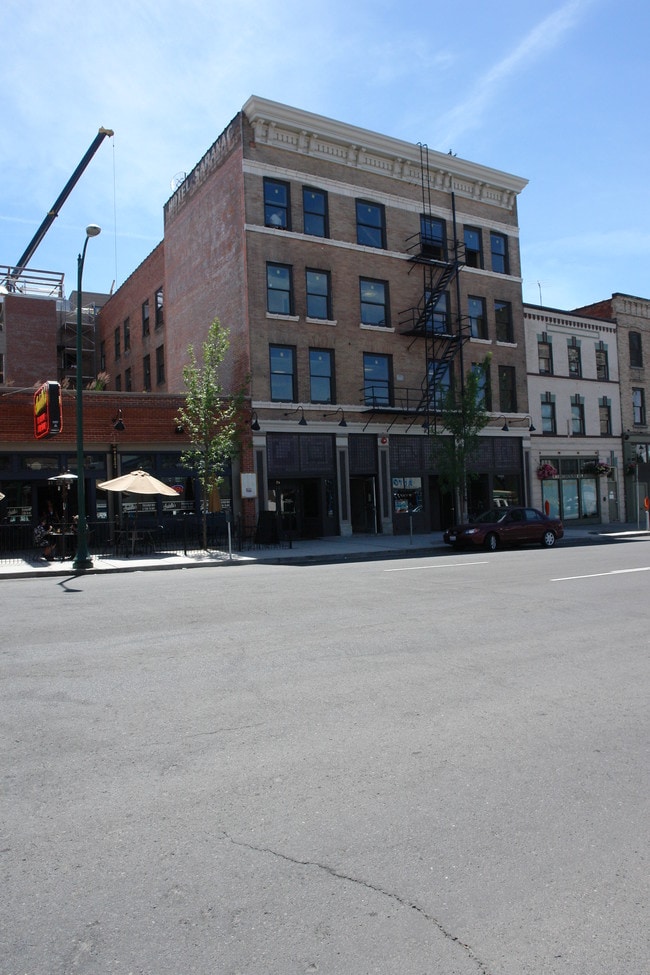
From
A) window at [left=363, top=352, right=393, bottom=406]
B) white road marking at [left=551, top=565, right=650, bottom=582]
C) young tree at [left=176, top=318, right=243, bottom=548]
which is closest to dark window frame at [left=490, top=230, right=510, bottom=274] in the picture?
window at [left=363, top=352, right=393, bottom=406]

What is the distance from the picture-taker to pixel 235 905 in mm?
3127

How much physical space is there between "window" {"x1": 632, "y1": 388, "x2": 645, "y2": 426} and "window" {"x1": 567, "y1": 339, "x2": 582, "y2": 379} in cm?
426

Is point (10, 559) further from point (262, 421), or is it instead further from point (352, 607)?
point (352, 607)

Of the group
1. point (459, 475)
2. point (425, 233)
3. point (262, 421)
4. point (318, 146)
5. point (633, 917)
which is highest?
point (318, 146)

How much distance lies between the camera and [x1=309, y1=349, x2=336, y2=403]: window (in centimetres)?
2745

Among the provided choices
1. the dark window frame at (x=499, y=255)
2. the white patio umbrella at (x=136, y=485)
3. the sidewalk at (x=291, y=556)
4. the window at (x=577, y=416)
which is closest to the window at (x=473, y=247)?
the dark window frame at (x=499, y=255)

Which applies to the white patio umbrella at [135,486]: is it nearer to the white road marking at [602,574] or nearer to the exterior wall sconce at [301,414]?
the exterior wall sconce at [301,414]

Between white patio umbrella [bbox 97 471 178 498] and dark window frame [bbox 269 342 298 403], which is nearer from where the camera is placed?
white patio umbrella [bbox 97 471 178 498]

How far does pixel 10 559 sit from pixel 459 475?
15.6 m

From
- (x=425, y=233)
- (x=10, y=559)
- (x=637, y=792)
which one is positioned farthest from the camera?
(x=425, y=233)

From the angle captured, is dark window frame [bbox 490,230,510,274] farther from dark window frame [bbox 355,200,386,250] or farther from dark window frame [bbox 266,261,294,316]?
dark window frame [bbox 266,261,294,316]

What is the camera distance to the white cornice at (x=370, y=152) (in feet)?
87.6

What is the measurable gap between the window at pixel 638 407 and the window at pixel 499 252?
412 inches

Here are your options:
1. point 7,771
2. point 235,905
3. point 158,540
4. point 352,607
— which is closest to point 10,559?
point 158,540
